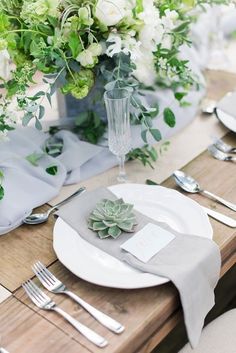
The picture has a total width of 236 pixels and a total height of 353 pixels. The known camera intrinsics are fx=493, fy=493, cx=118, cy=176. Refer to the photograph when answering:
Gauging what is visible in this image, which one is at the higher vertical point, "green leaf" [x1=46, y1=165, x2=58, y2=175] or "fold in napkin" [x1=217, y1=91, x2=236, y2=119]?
"fold in napkin" [x1=217, y1=91, x2=236, y2=119]

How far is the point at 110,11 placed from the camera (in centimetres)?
98

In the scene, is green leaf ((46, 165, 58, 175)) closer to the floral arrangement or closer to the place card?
the floral arrangement

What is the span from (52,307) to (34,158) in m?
0.47

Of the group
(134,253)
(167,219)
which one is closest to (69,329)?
(134,253)

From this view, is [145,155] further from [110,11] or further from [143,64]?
[110,11]

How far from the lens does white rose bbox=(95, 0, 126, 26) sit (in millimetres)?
977

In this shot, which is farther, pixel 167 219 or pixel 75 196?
pixel 75 196

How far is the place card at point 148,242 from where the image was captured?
0.91m

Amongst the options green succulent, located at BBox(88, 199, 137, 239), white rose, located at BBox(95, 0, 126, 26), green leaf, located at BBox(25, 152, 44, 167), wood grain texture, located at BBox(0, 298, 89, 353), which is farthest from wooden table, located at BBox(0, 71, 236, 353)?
white rose, located at BBox(95, 0, 126, 26)

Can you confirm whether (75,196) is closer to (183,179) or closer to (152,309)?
(183,179)

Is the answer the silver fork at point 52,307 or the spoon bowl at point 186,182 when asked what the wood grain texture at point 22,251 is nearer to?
the silver fork at point 52,307

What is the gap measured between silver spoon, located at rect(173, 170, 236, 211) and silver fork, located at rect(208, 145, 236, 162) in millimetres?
117

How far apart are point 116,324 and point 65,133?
0.63 m

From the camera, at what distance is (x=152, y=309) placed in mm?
834
